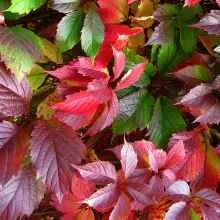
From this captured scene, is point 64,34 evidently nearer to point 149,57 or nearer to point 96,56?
point 96,56

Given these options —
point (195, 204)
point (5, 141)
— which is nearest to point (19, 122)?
point (5, 141)

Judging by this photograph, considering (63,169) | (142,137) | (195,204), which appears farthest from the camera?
(142,137)

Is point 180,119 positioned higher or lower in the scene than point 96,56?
lower

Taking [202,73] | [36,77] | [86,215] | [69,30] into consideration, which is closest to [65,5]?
[69,30]

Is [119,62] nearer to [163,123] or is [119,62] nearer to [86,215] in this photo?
[163,123]

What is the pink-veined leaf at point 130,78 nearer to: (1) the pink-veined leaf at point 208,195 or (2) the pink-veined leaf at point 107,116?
(2) the pink-veined leaf at point 107,116

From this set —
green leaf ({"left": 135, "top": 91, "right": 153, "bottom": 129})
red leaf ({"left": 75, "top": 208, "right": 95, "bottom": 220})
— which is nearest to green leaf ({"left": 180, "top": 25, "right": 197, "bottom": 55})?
green leaf ({"left": 135, "top": 91, "right": 153, "bottom": 129})

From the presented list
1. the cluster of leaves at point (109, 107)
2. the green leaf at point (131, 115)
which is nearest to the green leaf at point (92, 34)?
the cluster of leaves at point (109, 107)
